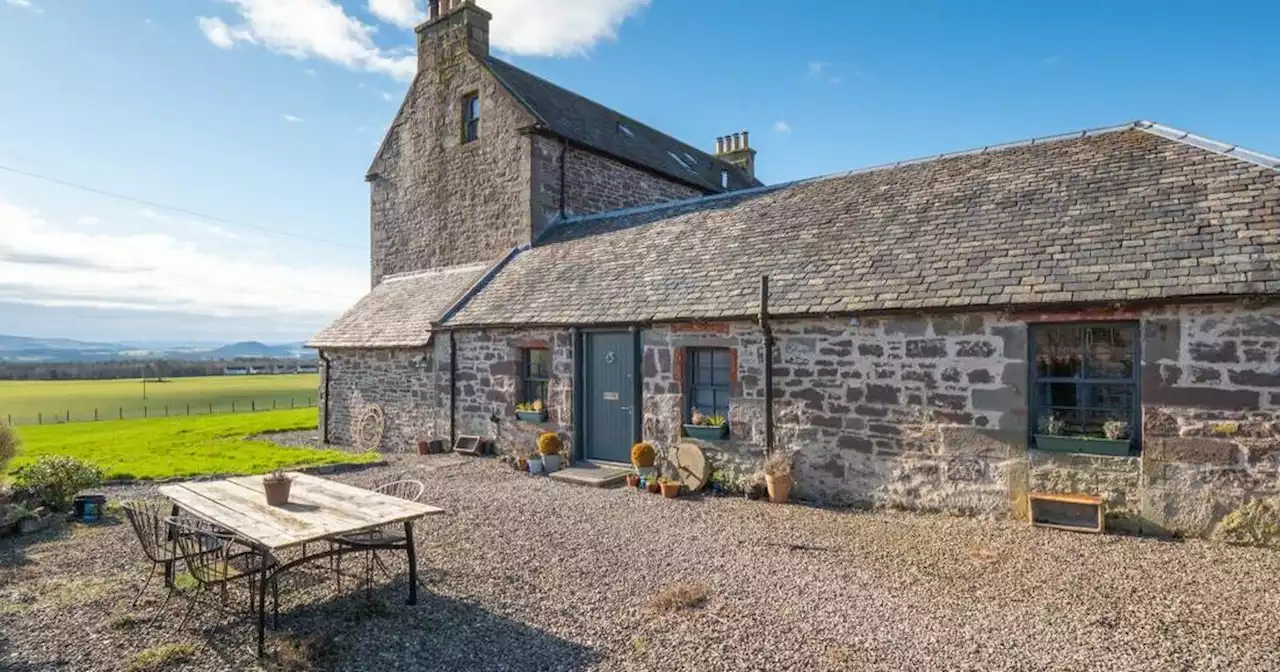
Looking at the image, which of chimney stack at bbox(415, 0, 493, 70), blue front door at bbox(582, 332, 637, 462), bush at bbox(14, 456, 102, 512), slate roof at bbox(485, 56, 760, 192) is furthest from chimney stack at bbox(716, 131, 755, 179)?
bush at bbox(14, 456, 102, 512)

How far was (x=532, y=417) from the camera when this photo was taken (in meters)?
12.8

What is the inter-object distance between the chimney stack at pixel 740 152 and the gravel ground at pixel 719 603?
2254cm

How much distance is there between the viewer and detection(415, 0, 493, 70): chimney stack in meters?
18.3

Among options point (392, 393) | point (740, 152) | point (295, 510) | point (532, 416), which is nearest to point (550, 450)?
point (532, 416)

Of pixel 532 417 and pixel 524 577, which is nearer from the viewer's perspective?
→ pixel 524 577

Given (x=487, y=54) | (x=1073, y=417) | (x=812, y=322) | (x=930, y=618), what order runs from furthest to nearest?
1. (x=487, y=54)
2. (x=812, y=322)
3. (x=1073, y=417)
4. (x=930, y=618)

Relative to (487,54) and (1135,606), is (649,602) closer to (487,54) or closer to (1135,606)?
(1135,606)

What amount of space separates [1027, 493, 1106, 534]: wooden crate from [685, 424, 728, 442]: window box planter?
4096mm

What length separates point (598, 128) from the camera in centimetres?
1928

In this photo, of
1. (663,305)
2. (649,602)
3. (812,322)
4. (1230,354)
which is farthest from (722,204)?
(649,602)

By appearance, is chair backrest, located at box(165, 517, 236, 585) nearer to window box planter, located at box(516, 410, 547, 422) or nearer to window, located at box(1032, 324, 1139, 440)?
window box planter, located at box(516, 410, 547, 422)

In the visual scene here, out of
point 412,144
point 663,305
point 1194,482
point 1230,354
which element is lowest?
point 1194,482

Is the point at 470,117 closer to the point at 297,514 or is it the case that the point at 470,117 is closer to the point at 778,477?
the point at 778,477

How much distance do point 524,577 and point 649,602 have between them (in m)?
1.38
